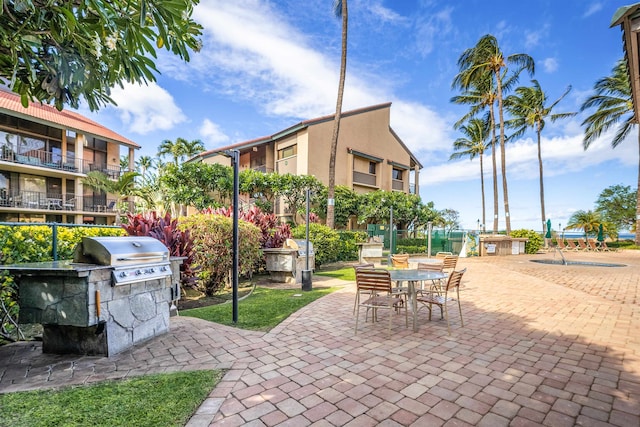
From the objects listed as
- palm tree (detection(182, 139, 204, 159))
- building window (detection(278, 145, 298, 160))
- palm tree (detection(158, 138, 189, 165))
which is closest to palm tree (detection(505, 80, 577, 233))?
building window (detection(278, 145, 298, 160))

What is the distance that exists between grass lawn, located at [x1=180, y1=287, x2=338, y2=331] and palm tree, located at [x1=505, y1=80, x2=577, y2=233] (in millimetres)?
27523

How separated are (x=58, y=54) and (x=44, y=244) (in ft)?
12.4

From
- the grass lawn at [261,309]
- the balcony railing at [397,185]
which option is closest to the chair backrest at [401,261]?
the grass lawn at [261,309]

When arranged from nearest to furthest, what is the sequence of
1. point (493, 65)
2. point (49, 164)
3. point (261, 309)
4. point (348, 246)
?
point (261, 309) < point (348, 246) < point (49, 164) < point (493, 65)

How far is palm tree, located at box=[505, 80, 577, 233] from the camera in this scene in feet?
86.2

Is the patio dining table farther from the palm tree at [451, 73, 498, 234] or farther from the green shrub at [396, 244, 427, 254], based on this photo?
the palm tree at [451, 73, 498, 234]

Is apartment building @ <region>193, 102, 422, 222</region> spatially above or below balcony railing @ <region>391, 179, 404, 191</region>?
above

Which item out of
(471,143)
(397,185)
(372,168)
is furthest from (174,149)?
(471,143)

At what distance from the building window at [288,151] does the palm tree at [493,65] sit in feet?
42.8

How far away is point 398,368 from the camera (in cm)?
326

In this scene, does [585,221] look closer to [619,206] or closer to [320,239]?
[619,206]

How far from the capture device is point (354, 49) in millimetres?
14156

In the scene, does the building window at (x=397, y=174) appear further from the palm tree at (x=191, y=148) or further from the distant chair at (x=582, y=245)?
the palm tree at (x=191, y=148)

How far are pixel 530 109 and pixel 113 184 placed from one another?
35.3m
